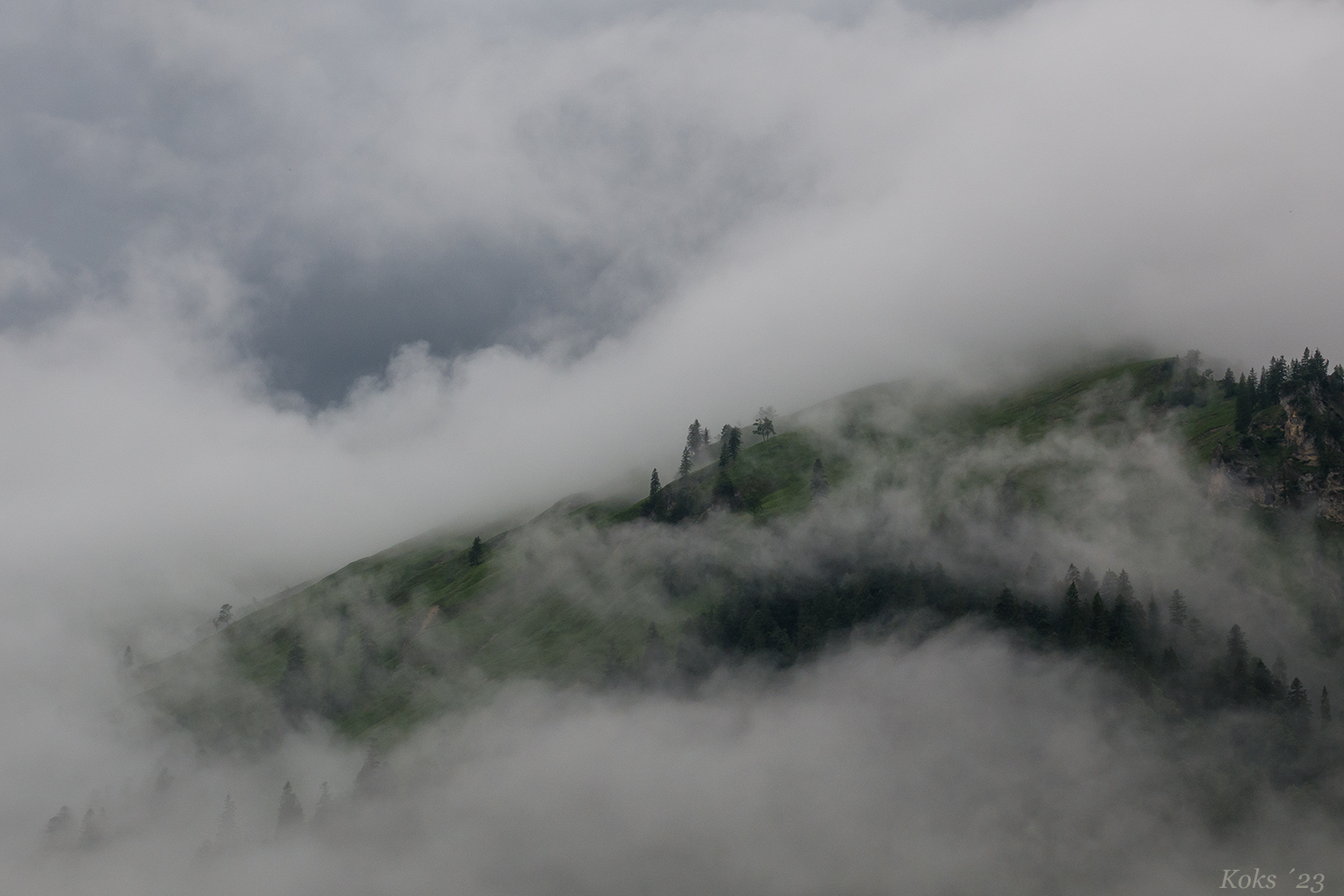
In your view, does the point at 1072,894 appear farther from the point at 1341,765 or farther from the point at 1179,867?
the point at 1341,765

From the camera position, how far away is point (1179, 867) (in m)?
196

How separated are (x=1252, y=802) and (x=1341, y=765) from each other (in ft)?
62.8

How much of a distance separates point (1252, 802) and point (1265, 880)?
1540 centimetres

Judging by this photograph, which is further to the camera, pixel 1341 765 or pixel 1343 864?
pixel 1341 765

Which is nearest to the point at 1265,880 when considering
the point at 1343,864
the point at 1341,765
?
the point at 1343,864

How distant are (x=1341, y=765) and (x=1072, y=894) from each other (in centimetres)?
5886

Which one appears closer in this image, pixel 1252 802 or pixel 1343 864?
pixel 1343 864

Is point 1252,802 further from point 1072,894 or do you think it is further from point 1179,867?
point 1072,894

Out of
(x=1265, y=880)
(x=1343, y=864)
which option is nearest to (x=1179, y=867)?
(x=1265, y=880)

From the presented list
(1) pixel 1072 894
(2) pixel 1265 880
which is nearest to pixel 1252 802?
(2) pixel 1265 880

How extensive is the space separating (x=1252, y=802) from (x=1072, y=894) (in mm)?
39757

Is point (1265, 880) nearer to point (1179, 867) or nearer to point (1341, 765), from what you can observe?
point (1179, 867)

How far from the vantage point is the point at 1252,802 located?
19775cm

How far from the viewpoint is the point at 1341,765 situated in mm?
198125
